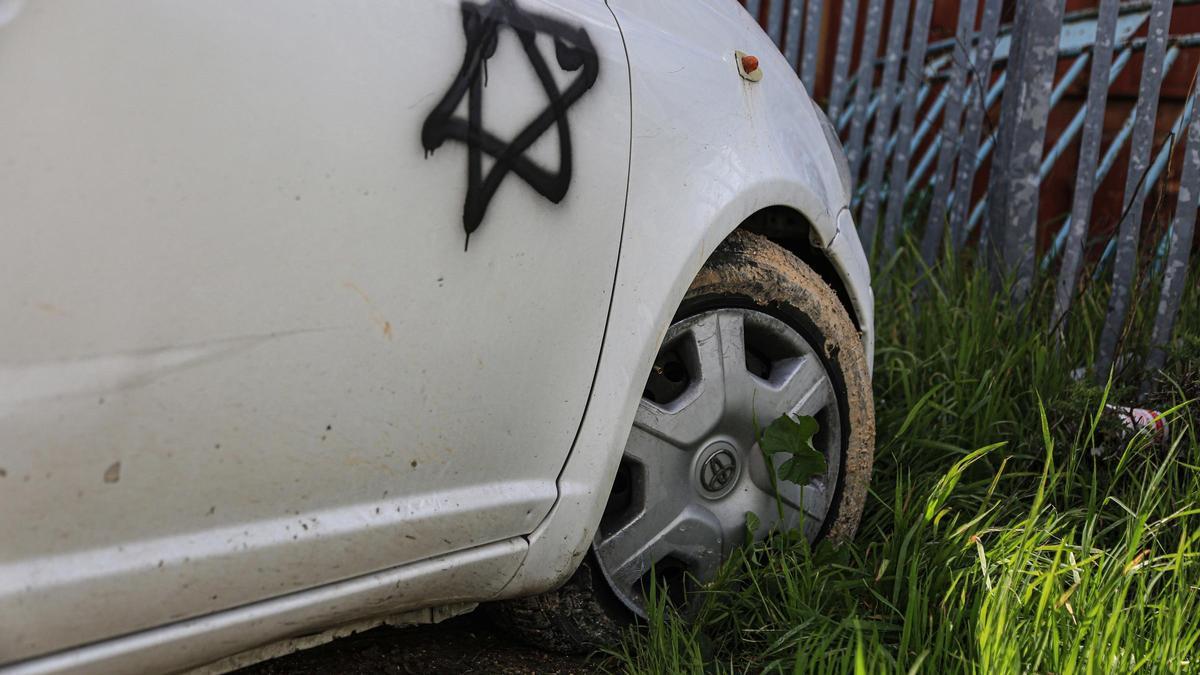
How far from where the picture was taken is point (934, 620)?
1.84 metres

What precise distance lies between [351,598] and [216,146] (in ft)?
1.97

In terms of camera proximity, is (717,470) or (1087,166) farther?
(1087,166)

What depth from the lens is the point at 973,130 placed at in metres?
3.42

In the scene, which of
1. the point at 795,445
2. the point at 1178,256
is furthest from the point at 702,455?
the point at 1178,256

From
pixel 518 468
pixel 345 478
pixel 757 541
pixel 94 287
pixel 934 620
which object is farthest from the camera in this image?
pixel 757 541

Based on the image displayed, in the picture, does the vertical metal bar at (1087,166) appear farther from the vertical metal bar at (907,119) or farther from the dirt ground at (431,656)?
the dirt ground at (431,656)

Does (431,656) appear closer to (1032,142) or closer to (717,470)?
(717,470)

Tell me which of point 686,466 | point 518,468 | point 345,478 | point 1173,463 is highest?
point 345,478

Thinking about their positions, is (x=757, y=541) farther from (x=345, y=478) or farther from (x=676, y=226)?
(x=345, y=478)

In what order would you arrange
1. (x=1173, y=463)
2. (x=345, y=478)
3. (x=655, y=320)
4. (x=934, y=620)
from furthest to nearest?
(x=1173, y=463) < (x=934, y=620) < (x=655, y=320) < (x=345, y=478)

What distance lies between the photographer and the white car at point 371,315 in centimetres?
109

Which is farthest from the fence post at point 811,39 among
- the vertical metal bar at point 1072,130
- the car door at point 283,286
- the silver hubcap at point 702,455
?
the car door at point 283,286

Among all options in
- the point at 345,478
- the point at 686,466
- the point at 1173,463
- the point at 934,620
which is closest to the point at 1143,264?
the point at 1173,463

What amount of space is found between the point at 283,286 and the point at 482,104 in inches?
14.8
